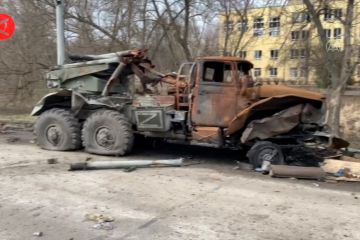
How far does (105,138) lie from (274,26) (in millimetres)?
11241

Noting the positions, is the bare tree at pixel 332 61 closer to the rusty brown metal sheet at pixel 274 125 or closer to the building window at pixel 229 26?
the rusty brown metal sheet at pixel 274 125

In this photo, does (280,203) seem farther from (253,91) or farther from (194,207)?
(253,91)

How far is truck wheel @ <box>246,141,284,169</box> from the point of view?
10180 millimetres

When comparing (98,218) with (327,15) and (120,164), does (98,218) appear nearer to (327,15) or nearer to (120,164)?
(120,164)

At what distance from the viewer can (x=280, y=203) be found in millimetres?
7562

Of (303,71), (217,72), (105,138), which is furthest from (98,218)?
(303,71)

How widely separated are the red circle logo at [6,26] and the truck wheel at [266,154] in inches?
524

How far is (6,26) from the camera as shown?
2061 centimetres

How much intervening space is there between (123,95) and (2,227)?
6179mm

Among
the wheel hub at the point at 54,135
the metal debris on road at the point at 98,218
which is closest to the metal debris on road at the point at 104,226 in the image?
the metal debris on road at the point at 98,218

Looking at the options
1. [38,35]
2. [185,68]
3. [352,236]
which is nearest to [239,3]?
[38,35]

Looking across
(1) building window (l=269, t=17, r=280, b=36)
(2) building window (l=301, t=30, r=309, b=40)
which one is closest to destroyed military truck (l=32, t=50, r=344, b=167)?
(2) building window (l=301, t=30, r=309, b=40)

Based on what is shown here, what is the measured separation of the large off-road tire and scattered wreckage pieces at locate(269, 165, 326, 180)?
5.05m

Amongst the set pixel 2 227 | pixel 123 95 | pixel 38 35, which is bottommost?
pixel 2 227
